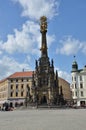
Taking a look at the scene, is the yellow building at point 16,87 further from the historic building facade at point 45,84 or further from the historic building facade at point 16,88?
the historic building facade at point 45,84

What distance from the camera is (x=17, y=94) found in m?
110

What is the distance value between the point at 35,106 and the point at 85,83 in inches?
1447

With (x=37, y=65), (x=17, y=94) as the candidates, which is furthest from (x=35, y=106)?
(x=17, y=94)

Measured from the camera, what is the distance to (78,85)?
103 m

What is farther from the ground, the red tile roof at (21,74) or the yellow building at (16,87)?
the red tile roof at (21,74)

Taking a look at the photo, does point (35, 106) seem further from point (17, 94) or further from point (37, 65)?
point (17, 94)

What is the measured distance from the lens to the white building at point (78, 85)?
100m

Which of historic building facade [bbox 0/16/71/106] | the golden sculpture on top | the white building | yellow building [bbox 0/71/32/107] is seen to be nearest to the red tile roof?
yellow building [bbox 0/71/32/107]

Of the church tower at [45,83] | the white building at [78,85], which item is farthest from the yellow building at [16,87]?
the church tower at [45,83]

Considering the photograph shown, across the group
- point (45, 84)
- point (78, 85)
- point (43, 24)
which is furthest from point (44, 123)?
point (78, 85)

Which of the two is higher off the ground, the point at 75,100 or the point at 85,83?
the point at 85,83

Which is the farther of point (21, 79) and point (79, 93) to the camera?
point (21, 79)

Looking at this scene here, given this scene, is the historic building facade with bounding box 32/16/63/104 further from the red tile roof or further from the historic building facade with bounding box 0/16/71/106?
the red tile roof

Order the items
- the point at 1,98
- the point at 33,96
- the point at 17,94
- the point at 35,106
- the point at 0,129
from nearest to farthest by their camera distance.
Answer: the point at 0,129 < the point at 35,106 < the point at 33,96 < the point at 17,94 < the point at 1,98
